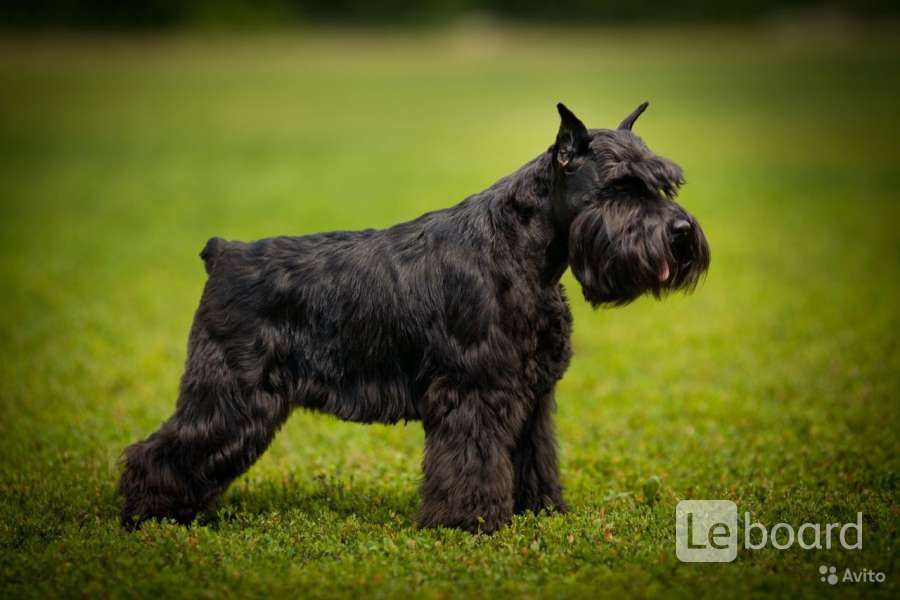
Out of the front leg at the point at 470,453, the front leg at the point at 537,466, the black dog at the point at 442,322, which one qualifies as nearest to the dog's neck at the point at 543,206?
the black dog at the point at 442,322

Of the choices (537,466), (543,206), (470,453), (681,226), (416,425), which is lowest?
(416,425)

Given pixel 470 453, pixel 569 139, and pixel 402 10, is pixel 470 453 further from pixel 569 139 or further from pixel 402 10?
pixel 402 10

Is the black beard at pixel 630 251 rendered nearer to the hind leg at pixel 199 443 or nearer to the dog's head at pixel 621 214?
the dog's head at pixel 621 214

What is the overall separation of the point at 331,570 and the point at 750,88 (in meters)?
43.3

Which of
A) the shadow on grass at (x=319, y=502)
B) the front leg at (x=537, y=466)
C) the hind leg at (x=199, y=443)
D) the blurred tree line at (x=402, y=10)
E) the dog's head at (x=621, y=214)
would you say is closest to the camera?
the dog's head at (x=621, y=214)

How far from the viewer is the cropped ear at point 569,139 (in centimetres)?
561

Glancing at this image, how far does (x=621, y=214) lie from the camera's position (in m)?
5.58

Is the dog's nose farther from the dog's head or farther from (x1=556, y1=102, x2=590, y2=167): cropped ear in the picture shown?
(x1=556, y1=102, x2=590, y2=167): cropped ear

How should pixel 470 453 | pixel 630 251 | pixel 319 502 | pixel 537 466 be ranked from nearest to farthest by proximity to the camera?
pixel 630 251, pixel 470 453, pixel 537 466, pixel 319 502

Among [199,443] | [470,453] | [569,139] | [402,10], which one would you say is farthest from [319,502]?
[402,10]

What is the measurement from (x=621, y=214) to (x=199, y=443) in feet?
9.92

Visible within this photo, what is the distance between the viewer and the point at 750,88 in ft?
146

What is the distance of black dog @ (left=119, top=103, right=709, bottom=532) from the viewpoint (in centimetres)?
566

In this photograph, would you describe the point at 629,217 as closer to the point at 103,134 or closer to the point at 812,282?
the point at 812,282
